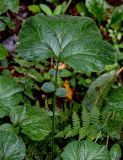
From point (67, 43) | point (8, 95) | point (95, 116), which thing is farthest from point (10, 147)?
point (95, 116)

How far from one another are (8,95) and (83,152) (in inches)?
23.0

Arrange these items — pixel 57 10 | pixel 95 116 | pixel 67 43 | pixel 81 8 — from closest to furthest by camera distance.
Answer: pixel 67 43 → pixel 95 116 → pixel 57 10 → pixel 81 8

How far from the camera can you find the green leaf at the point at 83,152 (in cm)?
159

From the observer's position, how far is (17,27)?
2963 millimetres

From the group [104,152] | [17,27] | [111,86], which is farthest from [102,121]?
[17,27]

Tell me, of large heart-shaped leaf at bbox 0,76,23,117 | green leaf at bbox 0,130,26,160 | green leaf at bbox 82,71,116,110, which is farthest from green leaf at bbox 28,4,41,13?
green leaf at bbox 0,130,26,160

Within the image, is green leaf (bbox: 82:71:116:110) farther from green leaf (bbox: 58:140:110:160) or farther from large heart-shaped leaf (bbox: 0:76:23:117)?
green leaf (bbox: 58:140:110:160)

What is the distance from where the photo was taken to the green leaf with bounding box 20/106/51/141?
178cm

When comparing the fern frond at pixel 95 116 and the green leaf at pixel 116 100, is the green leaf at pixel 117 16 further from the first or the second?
the green leaf at pixel 116 100

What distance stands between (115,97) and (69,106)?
0.73m

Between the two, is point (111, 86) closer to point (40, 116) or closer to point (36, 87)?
point (36, 87)

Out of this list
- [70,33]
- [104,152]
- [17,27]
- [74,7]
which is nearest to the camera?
[104,152]

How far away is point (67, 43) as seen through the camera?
5.77 feet

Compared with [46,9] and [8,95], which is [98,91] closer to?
[8,95]
